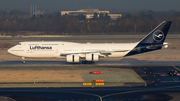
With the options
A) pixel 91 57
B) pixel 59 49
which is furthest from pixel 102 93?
pixel 59 49

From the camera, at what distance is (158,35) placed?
176ft

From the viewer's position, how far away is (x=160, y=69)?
46844 millimetres

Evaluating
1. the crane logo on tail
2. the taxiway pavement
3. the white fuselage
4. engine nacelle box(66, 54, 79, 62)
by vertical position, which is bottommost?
the taxiway pavement

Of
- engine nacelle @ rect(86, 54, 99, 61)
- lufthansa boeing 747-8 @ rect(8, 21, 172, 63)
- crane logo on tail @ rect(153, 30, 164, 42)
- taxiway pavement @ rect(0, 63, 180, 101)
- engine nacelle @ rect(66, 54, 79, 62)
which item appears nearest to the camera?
taxiway pavement @ rect(0, 63, 180, 101)

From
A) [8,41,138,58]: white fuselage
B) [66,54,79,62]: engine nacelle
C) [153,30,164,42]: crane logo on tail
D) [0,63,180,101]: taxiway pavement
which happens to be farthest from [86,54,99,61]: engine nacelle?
[0,63,180,101]: taxiway pavement

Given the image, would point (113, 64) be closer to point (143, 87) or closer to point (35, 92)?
point (143, 87)

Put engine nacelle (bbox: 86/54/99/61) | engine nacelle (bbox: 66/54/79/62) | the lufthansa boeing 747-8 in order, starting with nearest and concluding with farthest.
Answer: engine nacelle (bbox: 66/54/79/62) → engine nacelle (bbox: 86/54/99/61) → the lufthansa boeing 747-8

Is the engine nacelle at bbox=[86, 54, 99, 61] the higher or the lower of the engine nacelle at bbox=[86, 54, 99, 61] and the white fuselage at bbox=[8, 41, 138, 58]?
the lower

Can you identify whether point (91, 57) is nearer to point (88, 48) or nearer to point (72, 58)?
point (88, 48)

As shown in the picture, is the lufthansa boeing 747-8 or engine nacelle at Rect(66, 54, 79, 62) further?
the lufthansa boeing 747-8

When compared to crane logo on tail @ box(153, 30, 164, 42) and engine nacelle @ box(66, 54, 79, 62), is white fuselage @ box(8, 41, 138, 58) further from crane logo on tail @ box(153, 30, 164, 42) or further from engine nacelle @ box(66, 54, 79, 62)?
crane logo on tail @ box(153, 30, 164, 42)

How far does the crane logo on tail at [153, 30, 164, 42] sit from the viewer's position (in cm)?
5344

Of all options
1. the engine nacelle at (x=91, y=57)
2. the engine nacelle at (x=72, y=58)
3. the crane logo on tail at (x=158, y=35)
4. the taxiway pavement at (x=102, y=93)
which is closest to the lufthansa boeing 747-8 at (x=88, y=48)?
the crane logo on tail at (x=158, y=35)

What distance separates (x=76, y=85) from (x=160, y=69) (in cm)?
1834
